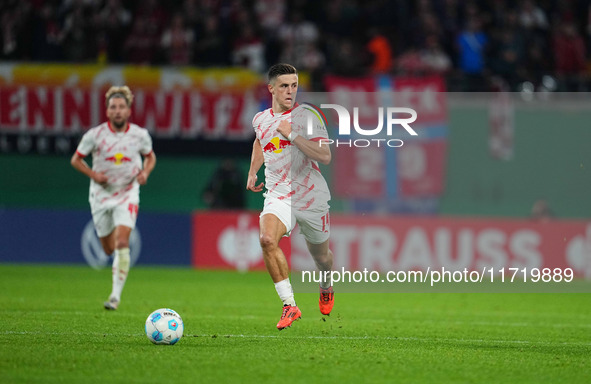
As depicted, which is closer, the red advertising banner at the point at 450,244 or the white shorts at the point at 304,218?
the white shorts at the point at 304,218

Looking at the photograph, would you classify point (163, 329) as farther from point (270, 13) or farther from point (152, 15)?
point (270, 13)

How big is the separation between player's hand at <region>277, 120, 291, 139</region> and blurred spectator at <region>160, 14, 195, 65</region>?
36.4 ft

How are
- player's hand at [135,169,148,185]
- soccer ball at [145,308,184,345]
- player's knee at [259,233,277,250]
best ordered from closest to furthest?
soccer ball at [145,308,184,345], player's knee at [259,233,277,250], player's hand at [135,169,148,185]

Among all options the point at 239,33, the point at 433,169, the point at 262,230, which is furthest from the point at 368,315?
the point at 239,33

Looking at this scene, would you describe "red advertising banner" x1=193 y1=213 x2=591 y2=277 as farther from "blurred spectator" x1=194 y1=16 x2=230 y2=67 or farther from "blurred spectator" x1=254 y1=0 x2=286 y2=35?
"blurred spectator" x1=254 y1=0 x2=286 y2=35

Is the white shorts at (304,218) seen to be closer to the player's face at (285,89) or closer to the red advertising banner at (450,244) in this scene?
the player's face at (285,89)

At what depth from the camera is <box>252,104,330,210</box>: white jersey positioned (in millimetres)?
9438

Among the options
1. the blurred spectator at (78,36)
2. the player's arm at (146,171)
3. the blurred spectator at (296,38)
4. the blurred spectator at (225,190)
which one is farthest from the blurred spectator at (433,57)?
the player's arm at (146,171)

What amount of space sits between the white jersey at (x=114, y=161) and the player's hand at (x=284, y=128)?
3395 millimetres

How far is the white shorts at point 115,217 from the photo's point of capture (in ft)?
38.7

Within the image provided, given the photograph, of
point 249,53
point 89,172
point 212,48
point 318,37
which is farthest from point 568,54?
point 89,172

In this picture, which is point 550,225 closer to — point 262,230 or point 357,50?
point 357,50

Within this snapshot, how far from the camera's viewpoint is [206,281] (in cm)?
1661

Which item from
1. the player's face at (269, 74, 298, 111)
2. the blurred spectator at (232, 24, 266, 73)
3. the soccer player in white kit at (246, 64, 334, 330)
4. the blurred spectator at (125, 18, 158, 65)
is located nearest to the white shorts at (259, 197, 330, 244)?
the soccer player in white kit at (246, 64, 334, 330)
